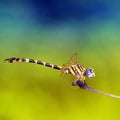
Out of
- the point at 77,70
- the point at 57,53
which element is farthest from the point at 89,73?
the point at 57,53

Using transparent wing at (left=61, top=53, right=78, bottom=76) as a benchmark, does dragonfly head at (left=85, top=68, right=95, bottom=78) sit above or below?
below

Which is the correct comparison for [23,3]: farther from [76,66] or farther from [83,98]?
[83,98]

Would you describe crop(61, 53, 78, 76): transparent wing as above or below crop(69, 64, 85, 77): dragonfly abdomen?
above

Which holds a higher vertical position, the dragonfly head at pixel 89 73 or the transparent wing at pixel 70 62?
the transparent wing at pixel 70 62

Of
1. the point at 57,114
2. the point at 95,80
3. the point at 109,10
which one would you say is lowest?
the point at 57,114

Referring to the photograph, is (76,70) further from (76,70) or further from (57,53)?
(57,53)

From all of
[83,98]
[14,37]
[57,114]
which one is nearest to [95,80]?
[83,98]

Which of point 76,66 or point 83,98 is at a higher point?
point 76,66
